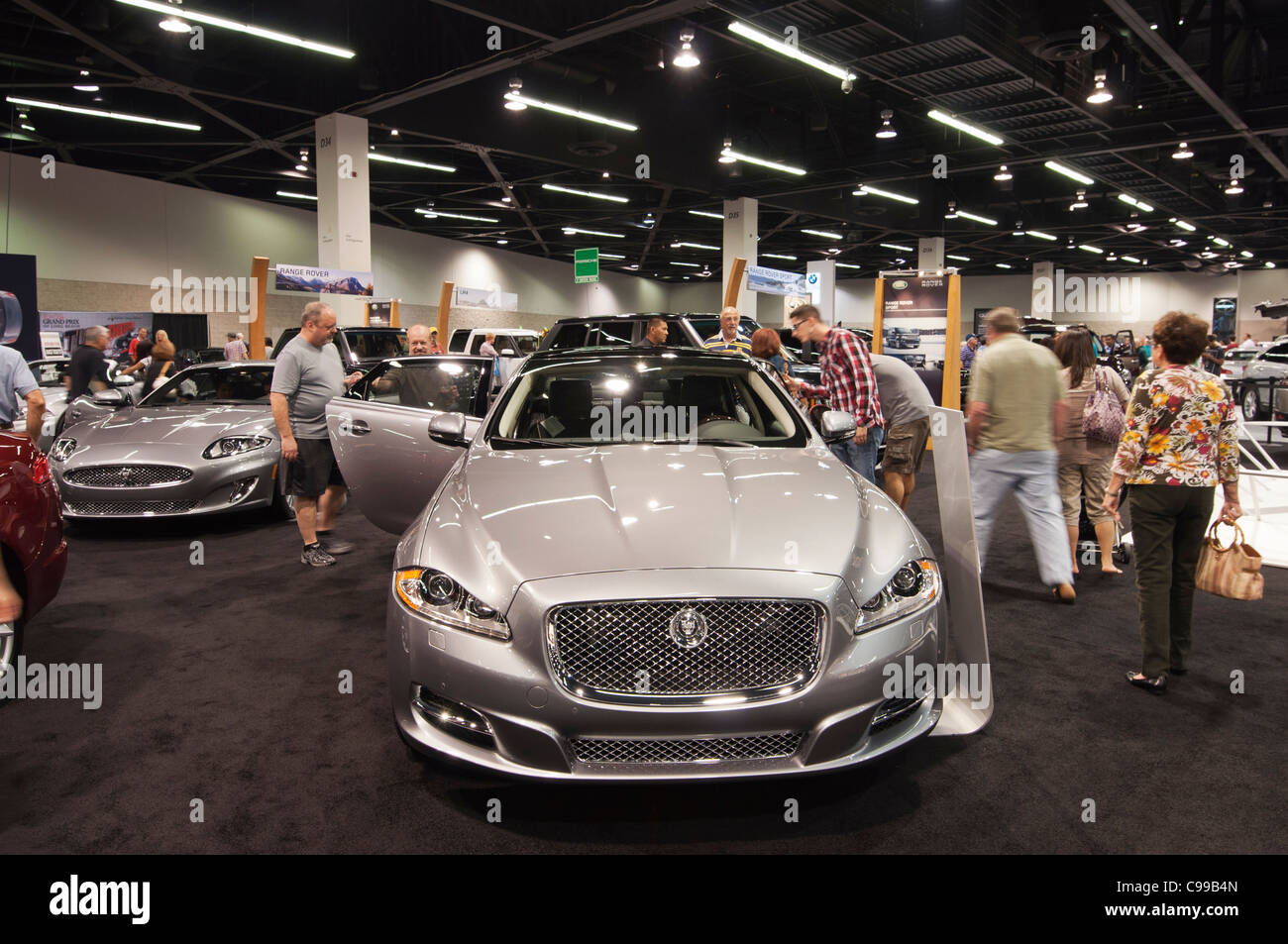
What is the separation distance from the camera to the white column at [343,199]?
13.7 m

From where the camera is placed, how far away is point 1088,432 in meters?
5.40

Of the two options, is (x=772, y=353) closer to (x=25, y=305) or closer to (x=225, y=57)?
(x=225, y=57)

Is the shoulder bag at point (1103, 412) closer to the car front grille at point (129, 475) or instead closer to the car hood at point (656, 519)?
the car hood at point (656, 519)

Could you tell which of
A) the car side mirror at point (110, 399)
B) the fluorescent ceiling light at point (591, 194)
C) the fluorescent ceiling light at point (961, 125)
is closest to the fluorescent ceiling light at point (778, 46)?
the fluorescent ceiling light at point (961, 125)

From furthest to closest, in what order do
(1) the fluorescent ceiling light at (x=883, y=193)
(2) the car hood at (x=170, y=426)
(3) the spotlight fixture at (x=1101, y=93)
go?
(1) the fluorescent ceiling light at (x=883, y=193) → (3) the spotlight fixture at (x=1101, y=93) → (2) the car hood at (x=170, y=426)

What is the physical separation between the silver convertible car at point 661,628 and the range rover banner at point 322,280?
11180 mm

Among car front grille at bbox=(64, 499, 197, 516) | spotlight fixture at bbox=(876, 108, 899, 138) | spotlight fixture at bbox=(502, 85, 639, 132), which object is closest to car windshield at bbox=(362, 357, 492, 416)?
car front grille at bbox=(64, 499, 197, 516)

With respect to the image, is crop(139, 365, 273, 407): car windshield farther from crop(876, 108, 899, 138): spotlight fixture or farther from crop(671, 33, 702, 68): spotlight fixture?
crop(876, 108, 899, 138): spotlight fixture

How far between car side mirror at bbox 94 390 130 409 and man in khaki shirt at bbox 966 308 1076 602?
6.56 meters

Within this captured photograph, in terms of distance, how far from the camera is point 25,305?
13.1 m

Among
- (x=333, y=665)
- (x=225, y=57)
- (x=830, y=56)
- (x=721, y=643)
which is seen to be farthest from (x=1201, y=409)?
(x=225, y=57)

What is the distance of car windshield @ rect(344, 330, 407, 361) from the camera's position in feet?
39.2

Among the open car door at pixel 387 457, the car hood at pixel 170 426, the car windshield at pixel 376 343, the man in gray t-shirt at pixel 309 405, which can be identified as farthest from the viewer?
the car windshield at pixel 376 343
